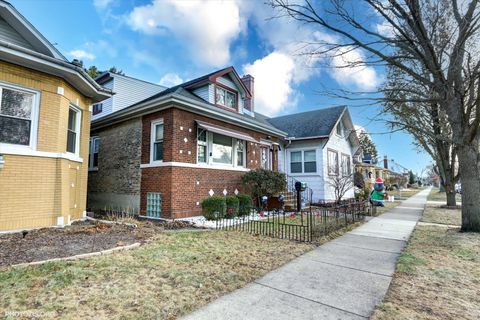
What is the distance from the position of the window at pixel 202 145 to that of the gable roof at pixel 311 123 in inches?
336

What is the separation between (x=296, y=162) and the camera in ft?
58.4

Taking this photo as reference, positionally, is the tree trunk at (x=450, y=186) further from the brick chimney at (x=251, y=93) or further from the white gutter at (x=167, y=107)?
the brick chimney at (x=251, y=93)

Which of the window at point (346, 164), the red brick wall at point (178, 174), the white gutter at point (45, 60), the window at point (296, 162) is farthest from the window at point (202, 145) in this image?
the window at point (346, 164)

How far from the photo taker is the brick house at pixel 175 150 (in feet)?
31.4

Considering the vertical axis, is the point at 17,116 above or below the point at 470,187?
above

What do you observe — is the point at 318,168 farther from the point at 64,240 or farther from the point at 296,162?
the point at 64,240

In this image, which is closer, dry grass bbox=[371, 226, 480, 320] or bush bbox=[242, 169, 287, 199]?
dry grass bbox=[371, 226, 480, 320]

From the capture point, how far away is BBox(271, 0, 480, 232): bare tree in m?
7.60

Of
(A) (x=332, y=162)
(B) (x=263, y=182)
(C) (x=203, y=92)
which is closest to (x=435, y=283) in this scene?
(B) (x=263, y=182)

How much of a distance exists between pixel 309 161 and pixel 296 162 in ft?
3.18

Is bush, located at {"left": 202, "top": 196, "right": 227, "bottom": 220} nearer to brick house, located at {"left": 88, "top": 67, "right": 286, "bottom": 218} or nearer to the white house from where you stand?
brick house, located at {"left": 88, "top": 67, "right": 286, "bottom": 218}

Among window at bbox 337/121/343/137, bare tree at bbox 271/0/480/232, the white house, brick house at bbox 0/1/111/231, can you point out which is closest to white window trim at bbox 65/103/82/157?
brick house at bbox 0/1/111/231

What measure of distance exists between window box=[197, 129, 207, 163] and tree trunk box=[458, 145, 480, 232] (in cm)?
907

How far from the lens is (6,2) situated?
672 centimetres
